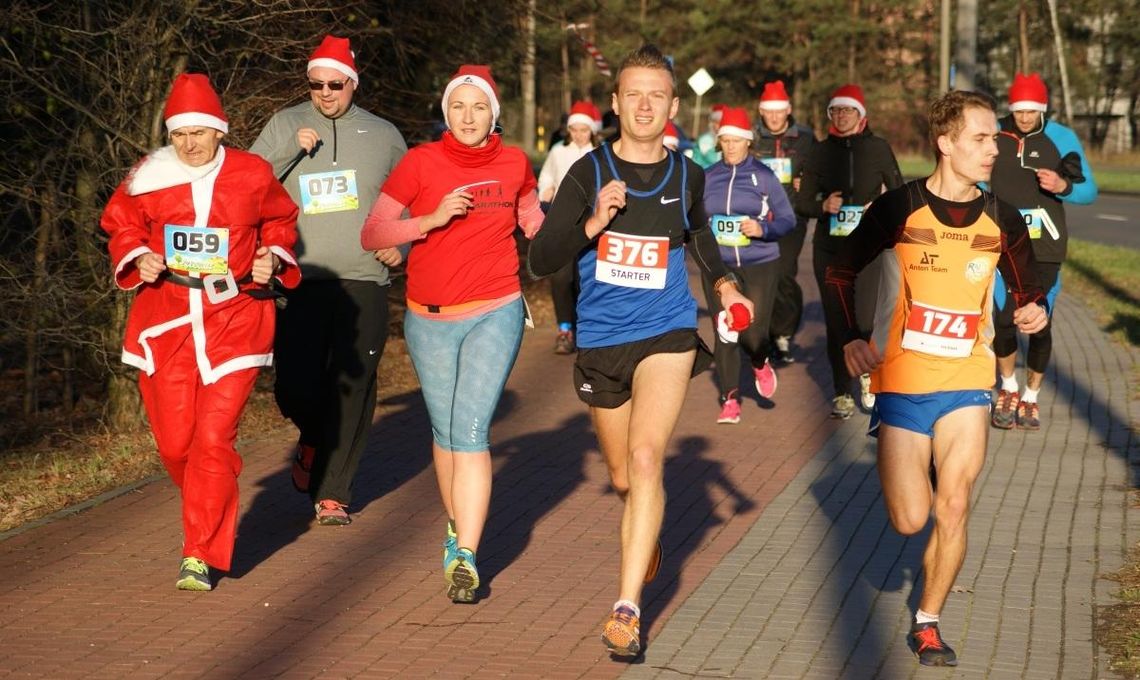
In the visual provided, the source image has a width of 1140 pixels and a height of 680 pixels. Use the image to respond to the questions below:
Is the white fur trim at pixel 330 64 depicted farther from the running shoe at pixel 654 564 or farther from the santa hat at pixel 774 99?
the santa hat at pixel 774 99

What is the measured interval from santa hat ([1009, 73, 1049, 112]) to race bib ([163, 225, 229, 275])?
18.3 feet

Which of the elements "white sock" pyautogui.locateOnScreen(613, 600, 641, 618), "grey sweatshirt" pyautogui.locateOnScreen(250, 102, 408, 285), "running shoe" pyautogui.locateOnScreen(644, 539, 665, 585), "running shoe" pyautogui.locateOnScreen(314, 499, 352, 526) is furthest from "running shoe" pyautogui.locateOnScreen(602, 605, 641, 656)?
"grey sweatshirt" pyautogui.locateOnScreen(250, 102, 408, 285)

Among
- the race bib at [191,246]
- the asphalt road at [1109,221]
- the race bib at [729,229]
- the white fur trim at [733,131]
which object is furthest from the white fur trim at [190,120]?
the asphalt road at [1109,221]

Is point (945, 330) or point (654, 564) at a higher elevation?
point (945, 330)

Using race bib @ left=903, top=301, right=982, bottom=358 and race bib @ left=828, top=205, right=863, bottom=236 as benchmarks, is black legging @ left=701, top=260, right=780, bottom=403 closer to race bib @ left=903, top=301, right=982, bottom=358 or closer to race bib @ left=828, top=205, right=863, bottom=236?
race bib @ left=828, top=205, right=863, bottom=236

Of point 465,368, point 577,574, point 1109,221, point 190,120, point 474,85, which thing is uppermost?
point 474,85

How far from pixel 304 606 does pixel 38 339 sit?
468 centimetres

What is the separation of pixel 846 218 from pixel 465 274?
5100 millimetres

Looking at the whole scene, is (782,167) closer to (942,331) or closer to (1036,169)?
(1036,169)

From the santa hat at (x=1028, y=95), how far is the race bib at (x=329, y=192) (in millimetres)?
4512

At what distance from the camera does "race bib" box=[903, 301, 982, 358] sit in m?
5.89

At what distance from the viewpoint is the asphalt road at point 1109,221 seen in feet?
90.1

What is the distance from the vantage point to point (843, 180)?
11.5m

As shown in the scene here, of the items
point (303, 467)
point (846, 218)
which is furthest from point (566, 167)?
point (303, 467)
